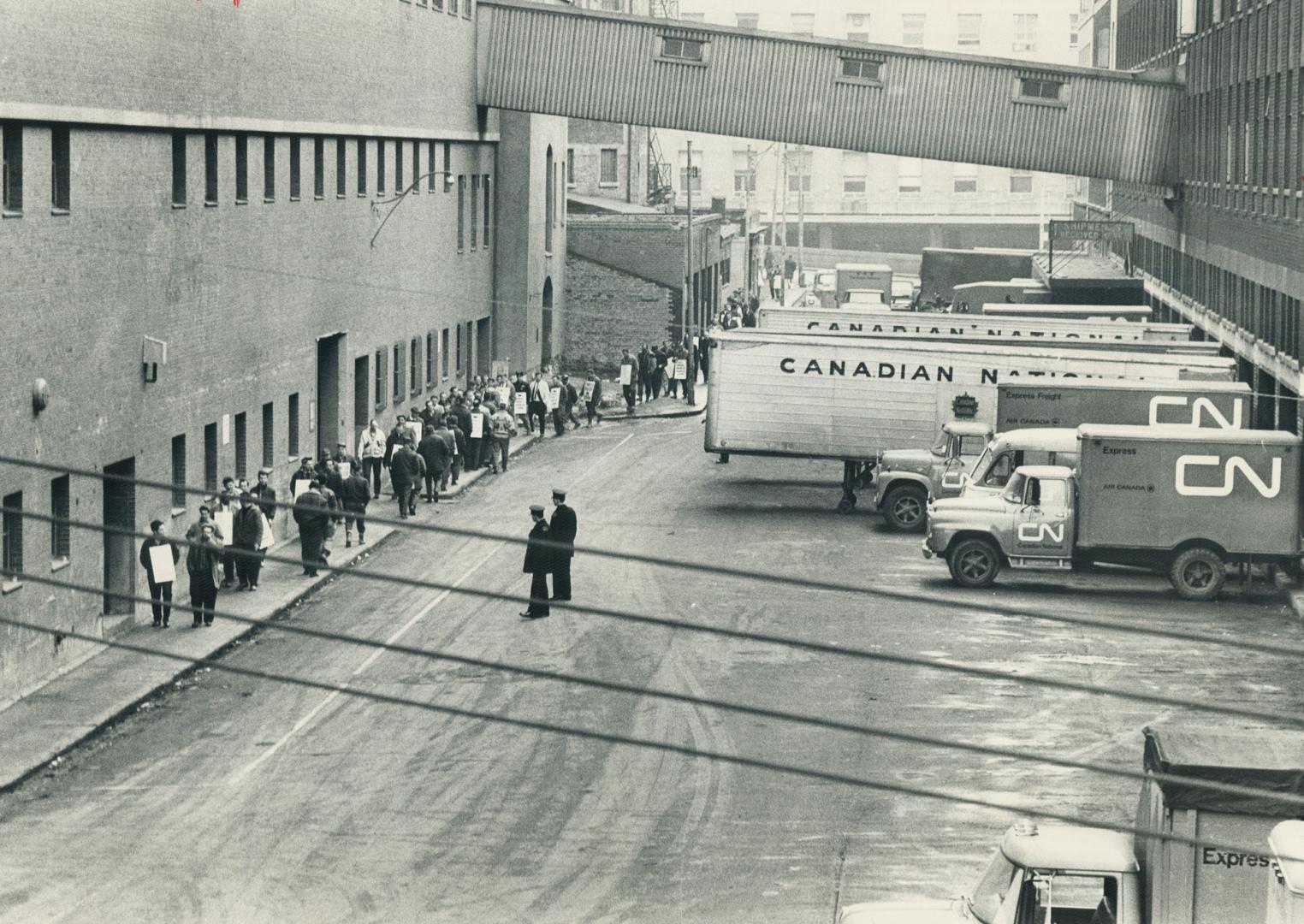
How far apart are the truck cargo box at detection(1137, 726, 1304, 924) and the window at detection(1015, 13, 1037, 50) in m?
123

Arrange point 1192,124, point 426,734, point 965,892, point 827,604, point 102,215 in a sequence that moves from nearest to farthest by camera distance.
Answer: point 965,892 < point 426,734 < point 102,215 < point 827,604 < point 1192,124

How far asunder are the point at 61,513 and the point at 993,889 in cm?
1647

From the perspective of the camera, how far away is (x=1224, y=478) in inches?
1163

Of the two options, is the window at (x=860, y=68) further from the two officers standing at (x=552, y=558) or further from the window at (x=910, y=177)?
the window at (x=910, y=177)

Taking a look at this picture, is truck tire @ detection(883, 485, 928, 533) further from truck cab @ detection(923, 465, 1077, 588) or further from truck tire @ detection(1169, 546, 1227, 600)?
truck tire @ detection(1169, 546, 1227, 600)

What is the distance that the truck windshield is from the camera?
39.5 feet

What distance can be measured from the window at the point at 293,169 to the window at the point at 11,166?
1269 centimetres

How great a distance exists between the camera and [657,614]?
28.2m

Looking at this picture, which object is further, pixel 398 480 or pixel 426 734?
pixel 398 480

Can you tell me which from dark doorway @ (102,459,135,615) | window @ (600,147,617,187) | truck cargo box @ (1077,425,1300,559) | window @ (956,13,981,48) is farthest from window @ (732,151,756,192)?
dark doorway @ (102,459,135,615)

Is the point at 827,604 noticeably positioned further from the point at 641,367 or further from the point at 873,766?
the point at 641,367

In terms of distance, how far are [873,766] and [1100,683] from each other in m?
5.22

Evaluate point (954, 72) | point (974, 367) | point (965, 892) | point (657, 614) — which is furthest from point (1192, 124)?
point (965, 892)

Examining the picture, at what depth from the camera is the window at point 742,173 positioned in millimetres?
128500
